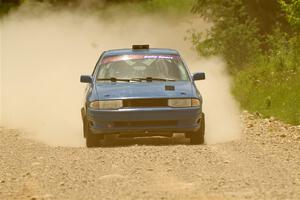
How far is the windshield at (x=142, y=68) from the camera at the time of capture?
15.3 meters

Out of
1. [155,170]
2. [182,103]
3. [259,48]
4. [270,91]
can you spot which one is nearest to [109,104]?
[182,103]

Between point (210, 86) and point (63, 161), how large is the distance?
12.9m

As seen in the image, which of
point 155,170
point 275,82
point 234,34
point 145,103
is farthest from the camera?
point 234,34

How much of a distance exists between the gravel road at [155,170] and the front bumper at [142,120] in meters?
0.28

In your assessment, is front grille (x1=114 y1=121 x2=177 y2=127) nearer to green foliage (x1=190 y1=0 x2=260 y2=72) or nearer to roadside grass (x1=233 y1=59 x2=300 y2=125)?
roadside grass (x1=233 y1=59 x2=300 y2=125)

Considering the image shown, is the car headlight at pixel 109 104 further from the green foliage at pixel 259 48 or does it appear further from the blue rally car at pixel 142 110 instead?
the green foliage at pixel 259 48

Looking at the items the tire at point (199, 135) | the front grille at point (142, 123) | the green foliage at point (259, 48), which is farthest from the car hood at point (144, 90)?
the green foliage at point (259, 48)

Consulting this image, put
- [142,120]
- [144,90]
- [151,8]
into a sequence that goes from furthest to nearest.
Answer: [151,8]
[144,90]
[142,120]

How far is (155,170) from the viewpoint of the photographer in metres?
11.4

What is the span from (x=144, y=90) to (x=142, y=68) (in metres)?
1.29

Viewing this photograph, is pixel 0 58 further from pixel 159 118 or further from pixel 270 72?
pixel 159 118

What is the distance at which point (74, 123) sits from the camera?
18500 millimetres

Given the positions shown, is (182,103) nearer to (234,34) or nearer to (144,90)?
(144,90)

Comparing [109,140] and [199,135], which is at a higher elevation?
[199,135]
